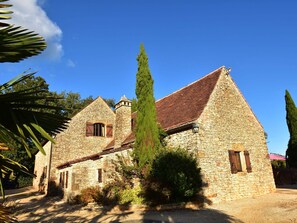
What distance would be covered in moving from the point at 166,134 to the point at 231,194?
4.39 m

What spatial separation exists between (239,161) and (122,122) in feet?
27.4

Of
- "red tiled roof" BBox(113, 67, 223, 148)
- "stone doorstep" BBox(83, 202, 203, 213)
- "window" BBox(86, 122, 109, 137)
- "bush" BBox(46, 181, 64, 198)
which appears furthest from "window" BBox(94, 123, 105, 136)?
"stone doorstep" BBox(83, 202, 203, 213)

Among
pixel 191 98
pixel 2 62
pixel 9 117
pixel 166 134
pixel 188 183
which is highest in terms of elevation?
pixel 191 98

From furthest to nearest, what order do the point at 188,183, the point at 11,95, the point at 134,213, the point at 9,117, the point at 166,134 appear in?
1. the point at 166,134
2. the point at 188,183
3. the point at 134,213
4. the point at 9,117
5. the point at 11,95

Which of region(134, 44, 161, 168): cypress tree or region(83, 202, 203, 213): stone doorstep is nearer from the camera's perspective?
region(83, 202, 203, 213): stone doorstep

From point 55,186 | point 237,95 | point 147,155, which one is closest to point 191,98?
point 237,95

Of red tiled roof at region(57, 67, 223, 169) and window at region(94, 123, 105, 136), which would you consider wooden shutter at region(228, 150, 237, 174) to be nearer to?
red tiled roof at region(57, 67, 223, 169)

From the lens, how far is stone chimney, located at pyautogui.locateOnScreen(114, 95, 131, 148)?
1717cm

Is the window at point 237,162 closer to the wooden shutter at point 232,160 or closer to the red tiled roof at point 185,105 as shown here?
the wooden shutter at point 232,160

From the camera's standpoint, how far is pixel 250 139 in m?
14.1

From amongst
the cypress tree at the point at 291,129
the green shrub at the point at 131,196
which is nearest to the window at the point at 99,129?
the green shrub at the point at 131,196

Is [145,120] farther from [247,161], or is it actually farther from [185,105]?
[247,161]

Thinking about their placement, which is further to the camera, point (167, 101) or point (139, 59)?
point (167, 101)

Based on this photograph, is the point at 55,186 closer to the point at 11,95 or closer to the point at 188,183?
the point at 188,183
